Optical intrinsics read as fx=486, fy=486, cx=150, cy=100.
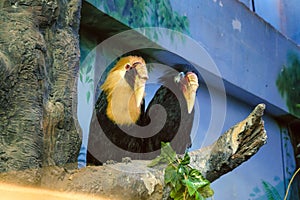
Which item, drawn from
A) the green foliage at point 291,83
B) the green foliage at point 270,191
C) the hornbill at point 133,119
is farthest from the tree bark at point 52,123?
the green foliage at point 291,83

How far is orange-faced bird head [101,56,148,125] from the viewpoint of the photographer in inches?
71.1

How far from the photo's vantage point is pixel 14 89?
3.30 ft

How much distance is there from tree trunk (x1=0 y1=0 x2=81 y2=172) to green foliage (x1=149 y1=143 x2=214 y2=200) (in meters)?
0.23

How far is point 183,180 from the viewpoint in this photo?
1.14 m

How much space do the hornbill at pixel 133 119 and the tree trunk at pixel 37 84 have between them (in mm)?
580

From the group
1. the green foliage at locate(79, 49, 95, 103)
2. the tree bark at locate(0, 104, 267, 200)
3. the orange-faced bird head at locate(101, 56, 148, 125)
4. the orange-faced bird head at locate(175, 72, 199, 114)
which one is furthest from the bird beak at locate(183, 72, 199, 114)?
the tree bark at locate(0, 104, 267, 200)

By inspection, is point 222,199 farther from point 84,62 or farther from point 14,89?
point 14,89

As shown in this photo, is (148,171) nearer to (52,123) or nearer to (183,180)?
(183,180)

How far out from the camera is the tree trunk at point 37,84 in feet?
3.22

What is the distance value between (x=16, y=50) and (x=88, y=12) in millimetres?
1067

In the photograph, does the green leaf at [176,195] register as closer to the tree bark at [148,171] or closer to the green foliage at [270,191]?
the tree bark at [148,171]

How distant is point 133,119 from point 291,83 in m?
1.84

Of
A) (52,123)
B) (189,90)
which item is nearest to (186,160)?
(52,123)

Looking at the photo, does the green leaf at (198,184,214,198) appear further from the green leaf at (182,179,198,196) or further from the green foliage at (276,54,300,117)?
the green foliage at (276,54,300,117)
